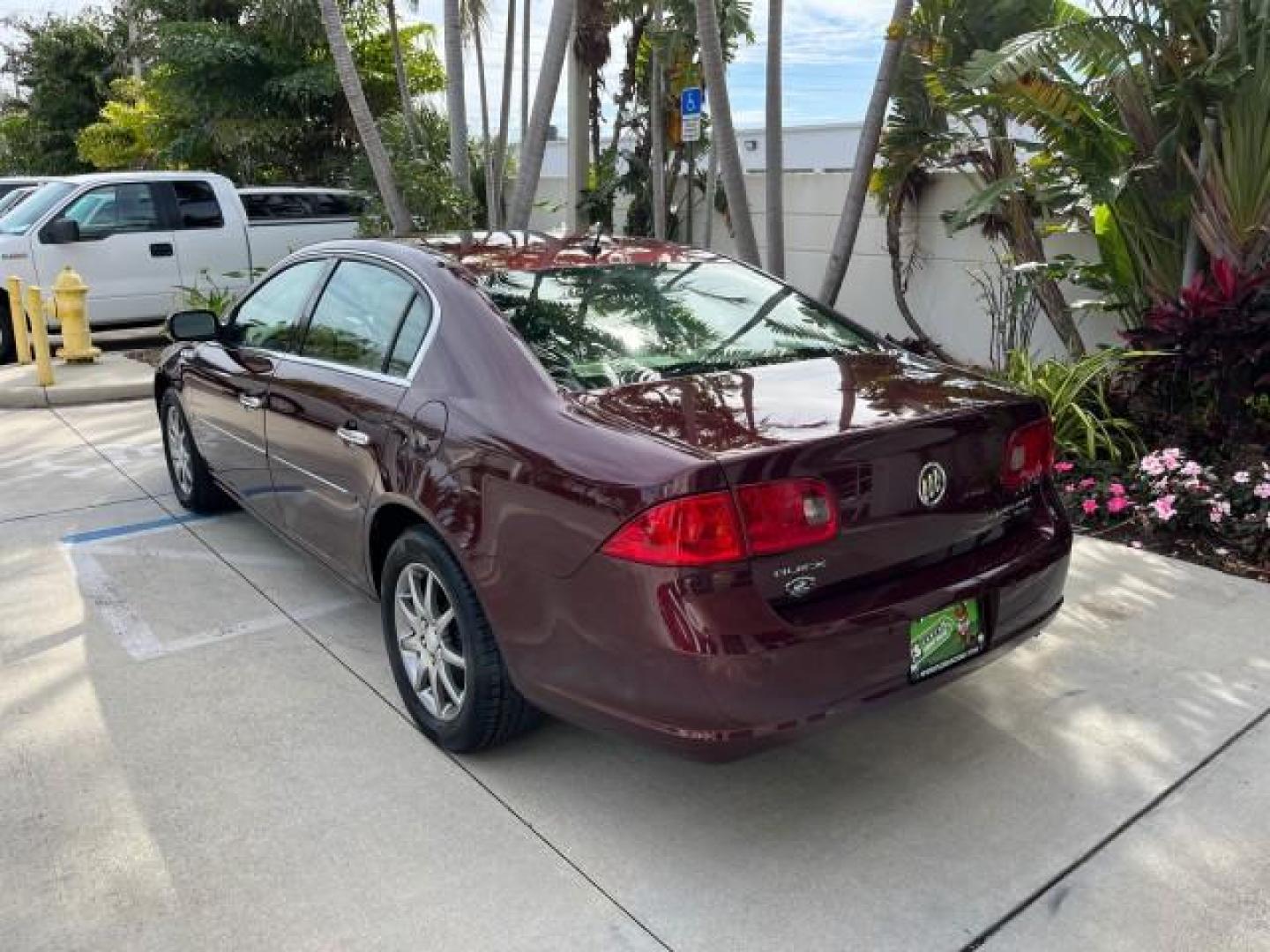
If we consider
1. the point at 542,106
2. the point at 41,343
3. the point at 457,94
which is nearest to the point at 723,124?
the point at 542,106

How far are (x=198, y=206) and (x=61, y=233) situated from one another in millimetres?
1403

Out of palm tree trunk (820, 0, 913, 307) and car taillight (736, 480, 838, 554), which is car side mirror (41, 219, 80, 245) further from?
car taillight (736, 480, 838, 554)

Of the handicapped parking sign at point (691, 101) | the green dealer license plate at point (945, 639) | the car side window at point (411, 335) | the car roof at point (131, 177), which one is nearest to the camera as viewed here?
the green dealer license plate at point (945, 639)

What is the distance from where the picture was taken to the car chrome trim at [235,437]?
180 inches

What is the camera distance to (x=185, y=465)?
18.8 ft

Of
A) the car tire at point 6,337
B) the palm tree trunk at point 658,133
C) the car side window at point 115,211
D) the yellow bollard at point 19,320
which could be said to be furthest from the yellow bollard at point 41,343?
the palm tree trunk at point 658,133

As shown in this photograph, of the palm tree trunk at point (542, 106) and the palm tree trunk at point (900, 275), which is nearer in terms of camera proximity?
the palm tree trunk at point (542, 106)

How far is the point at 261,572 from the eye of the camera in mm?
4961

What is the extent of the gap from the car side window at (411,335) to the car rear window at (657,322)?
0.22 m

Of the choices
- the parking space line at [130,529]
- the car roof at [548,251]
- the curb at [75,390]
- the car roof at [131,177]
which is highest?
the car roof at [131,177]

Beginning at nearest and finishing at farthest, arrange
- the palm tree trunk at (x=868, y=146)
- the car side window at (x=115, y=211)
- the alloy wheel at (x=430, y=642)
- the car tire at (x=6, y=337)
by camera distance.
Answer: the alloy wheel at (x=430, y=642), the palm tree trunk at (x=868, y=146), the car tire at (x=6, y=337), the car side window at (x=115, y=211)

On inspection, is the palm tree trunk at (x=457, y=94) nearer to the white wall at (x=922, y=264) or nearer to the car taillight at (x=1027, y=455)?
the white wall at (x=922, y=264)

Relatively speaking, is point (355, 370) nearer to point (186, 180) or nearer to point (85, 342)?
point (85, 342)

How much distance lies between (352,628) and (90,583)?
4.66 ft
